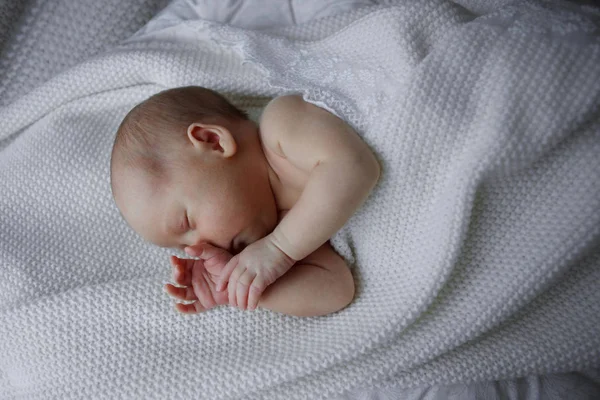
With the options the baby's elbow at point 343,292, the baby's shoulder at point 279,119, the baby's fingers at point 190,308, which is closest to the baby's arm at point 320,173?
the baby's shoulder at point 279,119

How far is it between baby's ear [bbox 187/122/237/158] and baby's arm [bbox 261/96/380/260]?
9 centimetres

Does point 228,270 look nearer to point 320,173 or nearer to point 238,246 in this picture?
point 238,246

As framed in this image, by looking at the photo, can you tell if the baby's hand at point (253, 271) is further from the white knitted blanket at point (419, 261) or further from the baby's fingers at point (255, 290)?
the white knitted blanket at point (419, 261)

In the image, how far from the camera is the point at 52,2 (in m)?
1.45

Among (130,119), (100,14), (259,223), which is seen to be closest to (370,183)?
(259,223)

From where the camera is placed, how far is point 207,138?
1108 millimetres

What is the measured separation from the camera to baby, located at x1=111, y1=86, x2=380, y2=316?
1045 mm

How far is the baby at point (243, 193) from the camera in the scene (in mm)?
1045

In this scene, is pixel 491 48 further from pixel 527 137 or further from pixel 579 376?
pixel 579 376

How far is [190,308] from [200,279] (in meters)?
0.06

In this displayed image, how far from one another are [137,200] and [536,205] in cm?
75

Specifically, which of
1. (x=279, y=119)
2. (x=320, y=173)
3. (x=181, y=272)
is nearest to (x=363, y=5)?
(x=279, y=119)

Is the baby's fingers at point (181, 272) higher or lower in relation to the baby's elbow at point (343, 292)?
lower

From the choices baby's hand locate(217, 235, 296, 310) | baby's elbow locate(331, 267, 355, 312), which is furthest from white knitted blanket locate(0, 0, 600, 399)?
baby's hand locate(217, 235, 296, 310)
